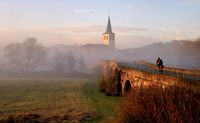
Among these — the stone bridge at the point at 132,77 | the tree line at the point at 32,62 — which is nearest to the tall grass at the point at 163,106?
the stone bridge at the point at 132,77

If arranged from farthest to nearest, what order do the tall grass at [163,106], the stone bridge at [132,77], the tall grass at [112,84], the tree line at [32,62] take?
the tree line at [32,62] < the tall grass at [112,84] < the stone bridge at [132,77] < the tall grass at [163,106]

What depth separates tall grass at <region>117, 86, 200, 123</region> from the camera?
58.3 feet

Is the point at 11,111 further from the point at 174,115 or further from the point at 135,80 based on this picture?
the point at 174,115

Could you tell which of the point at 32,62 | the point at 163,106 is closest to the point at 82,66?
the point at 32,62

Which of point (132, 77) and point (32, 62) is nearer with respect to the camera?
point (132, 77)

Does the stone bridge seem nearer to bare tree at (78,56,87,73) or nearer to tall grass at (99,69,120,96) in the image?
tall grass at (99,69,120,96)

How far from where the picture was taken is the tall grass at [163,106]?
1777cm

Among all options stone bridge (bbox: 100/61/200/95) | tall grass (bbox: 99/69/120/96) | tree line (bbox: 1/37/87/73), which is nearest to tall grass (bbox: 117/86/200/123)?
stone bridge (bbox: 100/61/200/95)

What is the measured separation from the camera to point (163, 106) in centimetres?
1970

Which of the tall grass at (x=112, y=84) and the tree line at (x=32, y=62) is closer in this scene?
the tall grass at (x=112, y=84)

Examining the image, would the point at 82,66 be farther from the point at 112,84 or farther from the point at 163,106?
the point at 163,106

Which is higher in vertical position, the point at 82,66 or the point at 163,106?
the point at 163,106

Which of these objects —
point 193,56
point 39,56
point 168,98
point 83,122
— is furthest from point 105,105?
point 39,56

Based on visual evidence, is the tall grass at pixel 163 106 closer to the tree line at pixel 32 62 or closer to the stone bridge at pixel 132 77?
the stone bridge at pixel 132 77
